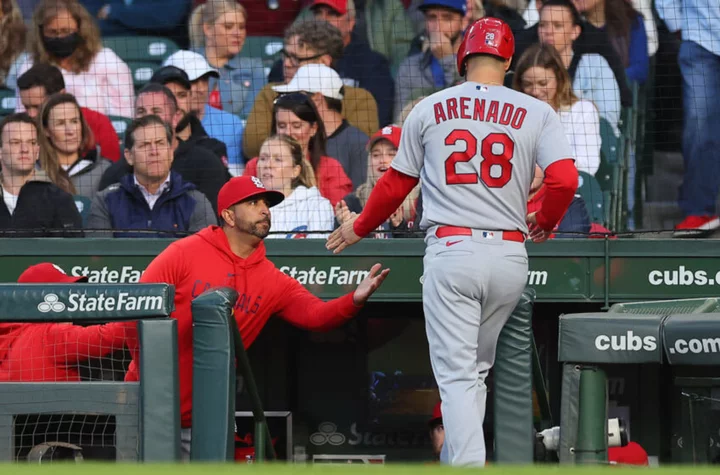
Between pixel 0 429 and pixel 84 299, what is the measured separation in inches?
18.5

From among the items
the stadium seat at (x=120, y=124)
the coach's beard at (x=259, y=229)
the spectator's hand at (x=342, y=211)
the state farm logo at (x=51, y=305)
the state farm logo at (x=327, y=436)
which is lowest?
the state farm logo at (x=327, y=436)

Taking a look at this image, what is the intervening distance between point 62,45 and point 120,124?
0.71 m

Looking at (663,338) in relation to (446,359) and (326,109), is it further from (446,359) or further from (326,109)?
(326,109)

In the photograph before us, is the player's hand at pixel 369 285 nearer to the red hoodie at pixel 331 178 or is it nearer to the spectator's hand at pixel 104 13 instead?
the red hoodie at pixel 331 178

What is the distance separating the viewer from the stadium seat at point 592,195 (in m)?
6.80

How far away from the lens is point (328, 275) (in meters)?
6.15

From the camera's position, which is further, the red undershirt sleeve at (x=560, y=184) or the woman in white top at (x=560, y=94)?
the woman in white top at (x=560, y=94)

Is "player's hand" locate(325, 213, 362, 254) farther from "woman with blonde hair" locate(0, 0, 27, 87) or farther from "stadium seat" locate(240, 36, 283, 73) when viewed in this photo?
"woman with blonde hair" locate(0, 0, 27, 87)

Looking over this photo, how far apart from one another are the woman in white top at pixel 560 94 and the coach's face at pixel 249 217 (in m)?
2.50

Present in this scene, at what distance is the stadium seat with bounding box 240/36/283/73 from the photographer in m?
7.50

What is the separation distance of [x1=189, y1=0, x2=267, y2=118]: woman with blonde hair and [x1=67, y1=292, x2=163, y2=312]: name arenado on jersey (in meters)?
3.96

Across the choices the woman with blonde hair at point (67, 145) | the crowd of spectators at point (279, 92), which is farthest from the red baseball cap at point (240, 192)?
the woman with blonde hair at point (67, 145)

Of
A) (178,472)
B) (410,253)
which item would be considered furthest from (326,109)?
(178,472)

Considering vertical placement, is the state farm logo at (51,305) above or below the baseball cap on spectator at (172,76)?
below
